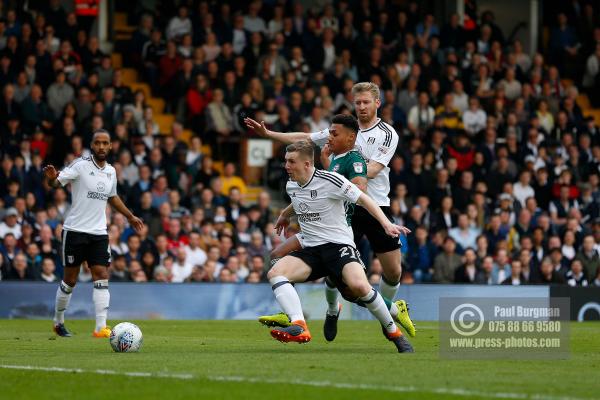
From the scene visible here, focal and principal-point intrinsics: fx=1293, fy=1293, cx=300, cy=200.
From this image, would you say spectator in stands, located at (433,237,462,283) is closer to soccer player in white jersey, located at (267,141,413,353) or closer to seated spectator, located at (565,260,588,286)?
seated spectator, located at (565,260,588,286)

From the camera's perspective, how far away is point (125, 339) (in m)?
12.2

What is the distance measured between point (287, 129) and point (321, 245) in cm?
1278

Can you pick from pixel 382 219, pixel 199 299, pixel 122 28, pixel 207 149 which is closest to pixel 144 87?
pixel 207 149

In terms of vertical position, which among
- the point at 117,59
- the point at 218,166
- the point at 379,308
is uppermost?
the point at 117,59

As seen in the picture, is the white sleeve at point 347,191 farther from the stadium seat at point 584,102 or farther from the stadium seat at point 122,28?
the stadium seat at point 584,102

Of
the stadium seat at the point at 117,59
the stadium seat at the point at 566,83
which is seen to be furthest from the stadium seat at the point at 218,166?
the stadium seat at the point at 566,83

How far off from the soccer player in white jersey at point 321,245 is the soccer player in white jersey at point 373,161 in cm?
114

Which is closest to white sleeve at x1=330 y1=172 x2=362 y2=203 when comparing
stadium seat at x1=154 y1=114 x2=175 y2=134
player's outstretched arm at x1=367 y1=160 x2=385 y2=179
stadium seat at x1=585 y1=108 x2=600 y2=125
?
player's outstretched arm at x1=367 y1=160 x2=385 y2=179

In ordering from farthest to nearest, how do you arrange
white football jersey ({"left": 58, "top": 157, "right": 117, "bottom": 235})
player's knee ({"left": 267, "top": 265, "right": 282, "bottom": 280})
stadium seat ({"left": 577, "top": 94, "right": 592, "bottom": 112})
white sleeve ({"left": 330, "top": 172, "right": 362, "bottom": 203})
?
stadium seat ({"left": 577, "top": 94, "right": 592, "bottom": 112}) < white football jersey ({"left": 58, "top": 157, "right": 117, "bottom": 235}) < player's knee ({"left": 267, "top": 265, "right": 282, "bottom": 280}) < white sleeve ({"left": 330, "top": 172, "right": 362, "bottom": 203})

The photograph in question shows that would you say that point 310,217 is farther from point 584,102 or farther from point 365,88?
point 584,102

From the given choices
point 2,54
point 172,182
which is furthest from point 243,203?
point 2,54

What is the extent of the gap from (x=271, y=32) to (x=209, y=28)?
5.56 ft

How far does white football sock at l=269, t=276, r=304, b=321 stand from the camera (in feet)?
39.2

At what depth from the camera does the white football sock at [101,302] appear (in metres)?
15.4
